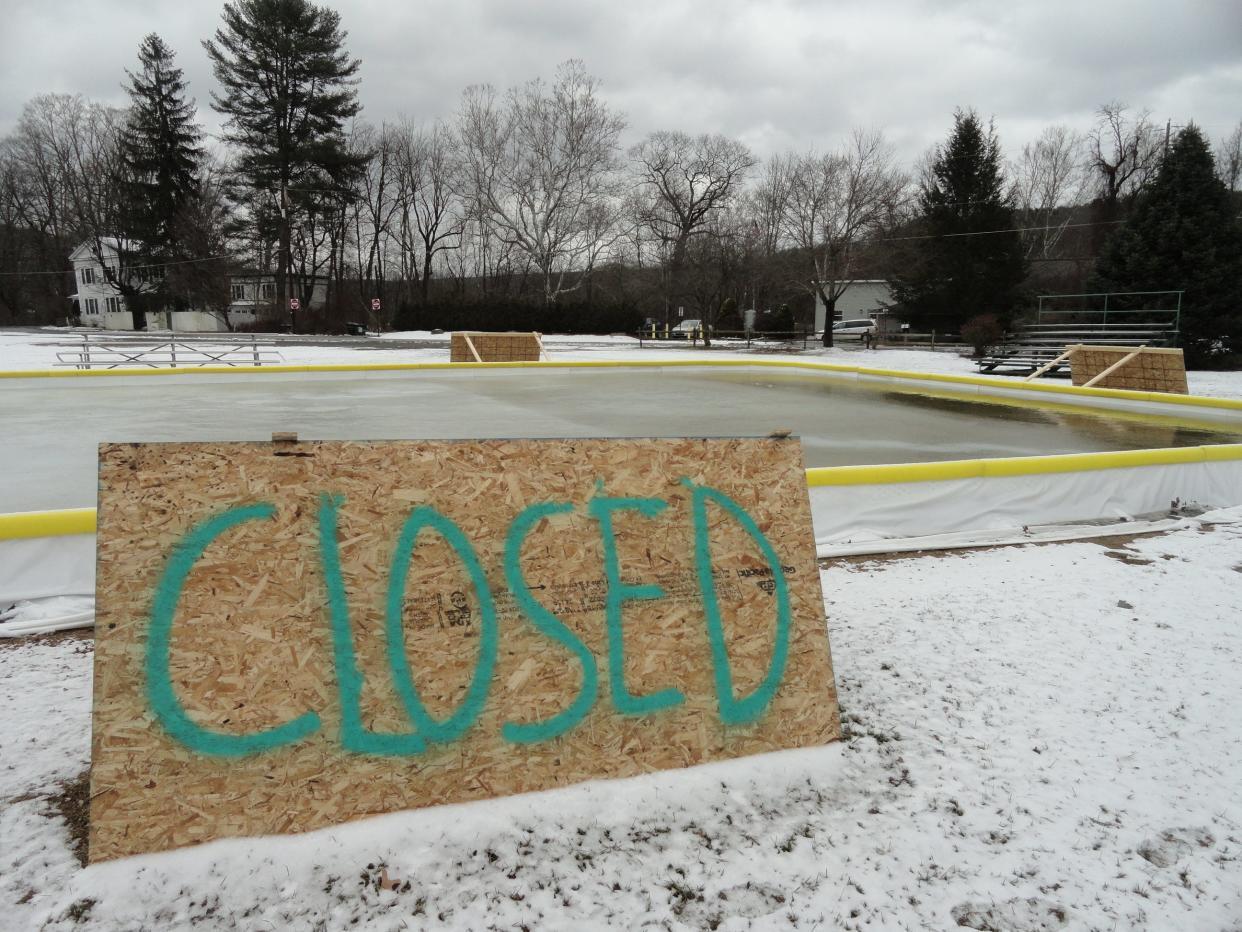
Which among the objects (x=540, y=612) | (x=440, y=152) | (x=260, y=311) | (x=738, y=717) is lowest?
(x=738, y=717)

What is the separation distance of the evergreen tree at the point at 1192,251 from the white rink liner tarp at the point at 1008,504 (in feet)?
56.0

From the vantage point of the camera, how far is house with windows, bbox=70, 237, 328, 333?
4747 cm

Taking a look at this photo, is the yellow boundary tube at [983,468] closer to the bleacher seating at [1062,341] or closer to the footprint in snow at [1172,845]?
the footprint in snow at [1172,845]

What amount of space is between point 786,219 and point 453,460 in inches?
1169

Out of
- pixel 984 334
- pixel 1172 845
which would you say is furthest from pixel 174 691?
pixel 984 334

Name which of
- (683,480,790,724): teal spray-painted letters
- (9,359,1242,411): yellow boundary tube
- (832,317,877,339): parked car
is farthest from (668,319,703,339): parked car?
(683,480,790,724): teal spray-painted letters

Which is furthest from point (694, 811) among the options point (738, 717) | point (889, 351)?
point (889, 351)

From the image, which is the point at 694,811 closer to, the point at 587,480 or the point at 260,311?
the point at 587,480

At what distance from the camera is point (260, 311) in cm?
4894

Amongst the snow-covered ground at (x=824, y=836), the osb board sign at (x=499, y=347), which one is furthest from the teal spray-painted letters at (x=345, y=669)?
the osb board sign at (x=499, y=347)

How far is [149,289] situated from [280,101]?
51.4 feet

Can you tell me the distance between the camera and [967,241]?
31.1 meters

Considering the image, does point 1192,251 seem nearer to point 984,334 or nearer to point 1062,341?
point 1062,341

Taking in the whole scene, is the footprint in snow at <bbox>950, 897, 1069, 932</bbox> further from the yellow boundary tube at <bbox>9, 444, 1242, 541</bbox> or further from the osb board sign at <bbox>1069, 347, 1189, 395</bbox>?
the osb board sign at <bbox>1069, 347, 1189, 395</bbox>
